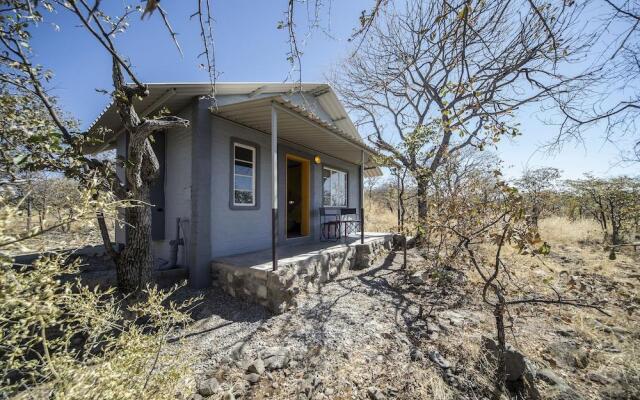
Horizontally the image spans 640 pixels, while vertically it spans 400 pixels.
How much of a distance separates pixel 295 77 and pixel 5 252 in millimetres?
1981

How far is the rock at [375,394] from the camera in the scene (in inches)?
90.0

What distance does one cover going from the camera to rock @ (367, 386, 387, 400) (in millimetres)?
2286

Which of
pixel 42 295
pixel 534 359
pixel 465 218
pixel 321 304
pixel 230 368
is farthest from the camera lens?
pixel 321 304

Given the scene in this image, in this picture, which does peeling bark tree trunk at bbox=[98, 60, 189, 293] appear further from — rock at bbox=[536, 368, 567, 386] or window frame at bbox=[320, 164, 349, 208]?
rock at bbox=[536, 368, 567, 386]

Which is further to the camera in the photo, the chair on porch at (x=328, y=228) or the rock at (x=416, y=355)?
the chair on porch at (x=328, y=228)

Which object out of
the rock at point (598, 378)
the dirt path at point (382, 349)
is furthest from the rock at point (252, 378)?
the rock at point (598, 378)

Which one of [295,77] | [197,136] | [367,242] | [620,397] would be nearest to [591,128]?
[620,397]

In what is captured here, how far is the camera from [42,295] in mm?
1028

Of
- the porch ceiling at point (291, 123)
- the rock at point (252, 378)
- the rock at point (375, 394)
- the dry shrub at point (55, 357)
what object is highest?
the porch ceiling at point (291, 123)

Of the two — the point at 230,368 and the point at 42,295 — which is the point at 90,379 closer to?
the point at 42,295

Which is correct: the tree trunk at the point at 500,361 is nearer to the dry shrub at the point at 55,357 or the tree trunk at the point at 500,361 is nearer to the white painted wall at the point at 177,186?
the dry shrub at the point at 55,357

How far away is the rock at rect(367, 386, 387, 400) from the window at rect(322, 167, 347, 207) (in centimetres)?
599

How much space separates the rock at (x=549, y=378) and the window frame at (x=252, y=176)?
510cm

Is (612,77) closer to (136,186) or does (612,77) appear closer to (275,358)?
(275,358)
